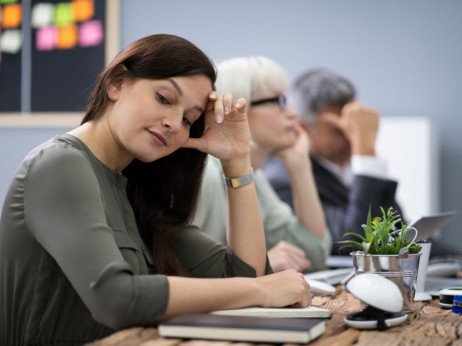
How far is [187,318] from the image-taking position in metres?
0.89

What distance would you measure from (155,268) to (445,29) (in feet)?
9.52

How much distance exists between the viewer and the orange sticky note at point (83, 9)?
3.95 metres

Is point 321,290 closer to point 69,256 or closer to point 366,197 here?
point 69,256

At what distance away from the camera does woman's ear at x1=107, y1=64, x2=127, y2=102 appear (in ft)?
4.02

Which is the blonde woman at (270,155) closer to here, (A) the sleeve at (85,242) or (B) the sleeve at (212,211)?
(B) the sleeve at (212,211)

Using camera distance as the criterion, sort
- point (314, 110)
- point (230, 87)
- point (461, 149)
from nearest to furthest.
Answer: point (230, 87) → point (314, 110) → point (461, 149)

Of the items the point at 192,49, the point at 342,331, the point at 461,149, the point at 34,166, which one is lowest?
the point at 461,149

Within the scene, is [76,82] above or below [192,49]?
below

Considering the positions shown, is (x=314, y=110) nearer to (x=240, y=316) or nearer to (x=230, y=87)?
(x=230, y=87)

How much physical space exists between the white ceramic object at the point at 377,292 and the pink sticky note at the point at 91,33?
3.27 metres

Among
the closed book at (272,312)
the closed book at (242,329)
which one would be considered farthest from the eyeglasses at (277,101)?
the closed book at (242,329)

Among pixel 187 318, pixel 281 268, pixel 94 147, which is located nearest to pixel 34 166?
pixel 94 147

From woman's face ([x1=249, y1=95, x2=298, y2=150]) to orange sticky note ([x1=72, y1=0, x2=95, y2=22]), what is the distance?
215 cm

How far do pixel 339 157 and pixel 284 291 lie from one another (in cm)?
221
